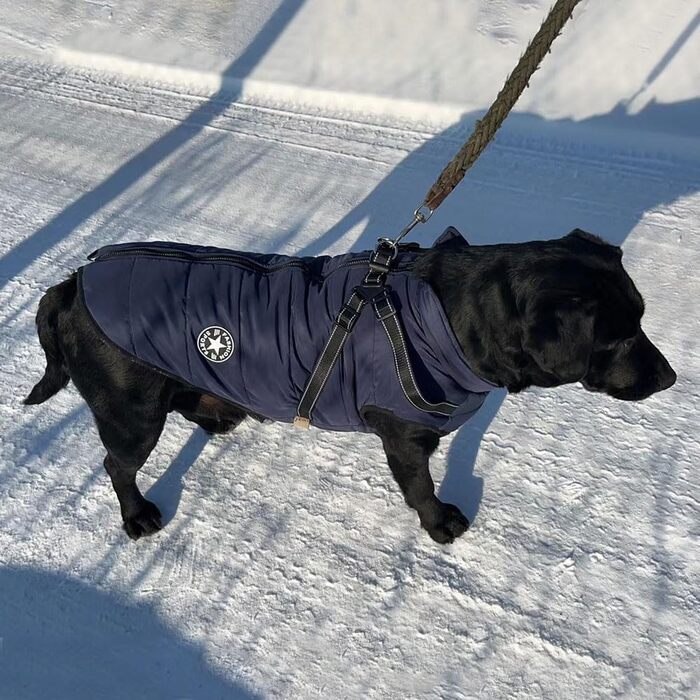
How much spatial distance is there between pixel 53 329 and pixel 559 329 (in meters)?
1.60

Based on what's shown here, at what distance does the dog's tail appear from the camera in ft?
7.70

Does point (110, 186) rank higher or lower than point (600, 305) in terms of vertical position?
lower

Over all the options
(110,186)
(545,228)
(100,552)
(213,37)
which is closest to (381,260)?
(100,552)

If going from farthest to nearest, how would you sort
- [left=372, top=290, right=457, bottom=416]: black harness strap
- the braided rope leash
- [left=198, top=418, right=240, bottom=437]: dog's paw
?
[left=198, top=418, right=240, bottom=437]: dog's paw
the braided rope leash
[left=372, top=290, right=457, bottom=416]: black harness strap

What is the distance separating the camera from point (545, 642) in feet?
7.91

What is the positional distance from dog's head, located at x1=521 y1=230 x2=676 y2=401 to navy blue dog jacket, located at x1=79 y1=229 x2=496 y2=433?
26cm

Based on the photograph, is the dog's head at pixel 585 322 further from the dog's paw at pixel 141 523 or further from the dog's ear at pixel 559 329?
the dog's paw at pixel 141 523

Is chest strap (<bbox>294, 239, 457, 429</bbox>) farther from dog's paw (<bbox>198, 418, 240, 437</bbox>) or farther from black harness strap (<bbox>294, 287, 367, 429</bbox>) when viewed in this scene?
dog's paw (<bbox>198, 418, 240, 437</bbox>)

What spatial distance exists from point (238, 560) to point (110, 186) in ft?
9.10

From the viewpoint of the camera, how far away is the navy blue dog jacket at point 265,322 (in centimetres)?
223

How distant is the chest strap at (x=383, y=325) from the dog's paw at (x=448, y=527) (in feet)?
1.83

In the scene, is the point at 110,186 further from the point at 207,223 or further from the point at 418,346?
the point at 418,346

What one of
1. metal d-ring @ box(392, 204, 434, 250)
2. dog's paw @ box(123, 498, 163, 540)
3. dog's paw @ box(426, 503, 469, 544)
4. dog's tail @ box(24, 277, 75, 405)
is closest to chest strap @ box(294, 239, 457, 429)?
metal d-ring @ box(392, 204, 434, 250)

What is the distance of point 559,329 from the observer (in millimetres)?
2039
